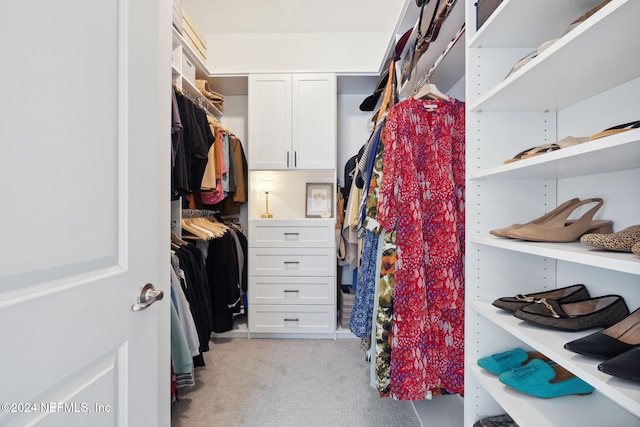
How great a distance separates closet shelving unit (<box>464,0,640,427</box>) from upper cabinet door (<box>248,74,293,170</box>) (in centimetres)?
171

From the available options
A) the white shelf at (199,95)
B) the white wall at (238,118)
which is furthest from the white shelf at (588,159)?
the white wall at (238,118)

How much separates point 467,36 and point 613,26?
1.63ft

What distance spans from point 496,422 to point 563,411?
9.2 inches

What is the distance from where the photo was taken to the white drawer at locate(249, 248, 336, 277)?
2.40m

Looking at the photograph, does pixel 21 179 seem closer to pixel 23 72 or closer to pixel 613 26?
pixel 23 72

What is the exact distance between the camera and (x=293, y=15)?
225cm

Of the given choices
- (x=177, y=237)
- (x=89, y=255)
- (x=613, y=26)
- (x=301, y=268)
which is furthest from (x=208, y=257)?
(x=613, y=26)

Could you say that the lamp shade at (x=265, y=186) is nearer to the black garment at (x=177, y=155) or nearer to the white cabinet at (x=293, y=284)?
the white cabinet at (x=293, y=284)

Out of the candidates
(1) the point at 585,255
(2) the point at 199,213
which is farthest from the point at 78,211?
(2) the point at 199,213

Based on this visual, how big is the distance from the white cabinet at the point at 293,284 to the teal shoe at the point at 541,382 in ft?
5.49

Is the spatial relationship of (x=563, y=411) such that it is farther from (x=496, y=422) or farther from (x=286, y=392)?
(x=286, y=392)

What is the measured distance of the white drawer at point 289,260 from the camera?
2.40 metres

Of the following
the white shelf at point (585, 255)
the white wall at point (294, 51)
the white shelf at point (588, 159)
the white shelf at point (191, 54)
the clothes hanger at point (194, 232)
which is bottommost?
the clothes hanger at point (194, 232)

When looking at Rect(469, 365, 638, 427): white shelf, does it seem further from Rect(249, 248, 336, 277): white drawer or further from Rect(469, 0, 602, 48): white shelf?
Rect(249, 248, 336, 277): white drawer
